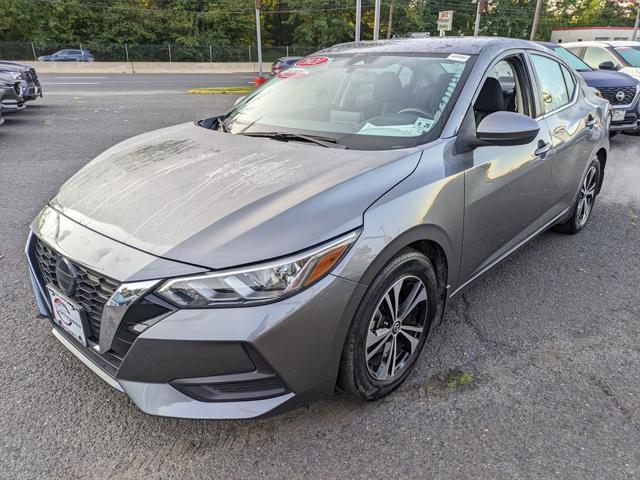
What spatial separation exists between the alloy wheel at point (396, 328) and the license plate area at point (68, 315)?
1.19 meters

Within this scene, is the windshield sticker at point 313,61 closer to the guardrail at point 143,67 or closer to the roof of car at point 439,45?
the roof of car at point 439,45

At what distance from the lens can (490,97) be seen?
294cm

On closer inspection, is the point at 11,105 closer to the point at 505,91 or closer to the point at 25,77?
the point at 25,77

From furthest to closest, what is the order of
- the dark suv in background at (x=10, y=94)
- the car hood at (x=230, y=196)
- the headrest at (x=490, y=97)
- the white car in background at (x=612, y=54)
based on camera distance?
1. the white car in background at (x=612, y=54)
2. the dark suv in background at (x=10, y=94)
3. the headrest at (x=490, y=97)
4. the car hood at (x=230, y=196)

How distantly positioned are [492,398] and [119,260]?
183cm

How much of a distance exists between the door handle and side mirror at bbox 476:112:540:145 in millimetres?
621

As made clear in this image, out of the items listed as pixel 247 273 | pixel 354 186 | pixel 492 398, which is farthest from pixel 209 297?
pixel 492 398

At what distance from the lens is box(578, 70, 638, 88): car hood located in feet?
27.5

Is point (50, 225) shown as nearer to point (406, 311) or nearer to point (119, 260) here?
point (119, 260)

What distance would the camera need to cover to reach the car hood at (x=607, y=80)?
8.38 m

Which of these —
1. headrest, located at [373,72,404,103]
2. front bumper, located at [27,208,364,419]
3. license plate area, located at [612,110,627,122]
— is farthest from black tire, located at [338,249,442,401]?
license plate area, located at [612,110,627,122]

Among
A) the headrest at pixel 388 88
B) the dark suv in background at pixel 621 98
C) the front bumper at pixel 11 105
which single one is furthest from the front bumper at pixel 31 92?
the dark suv in background at pixel 621 98

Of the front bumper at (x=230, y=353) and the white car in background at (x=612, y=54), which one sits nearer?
the front bumper at (x=230, y=353)

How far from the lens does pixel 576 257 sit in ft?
13.2
